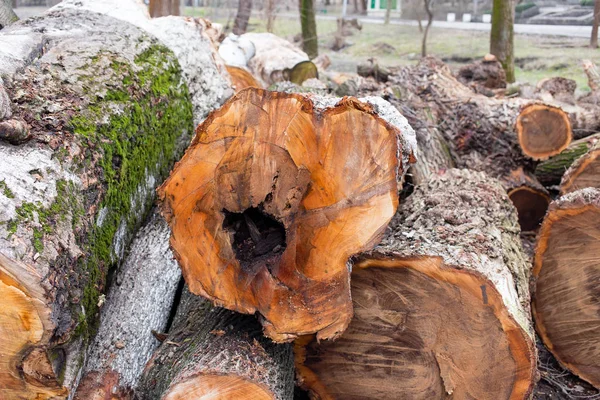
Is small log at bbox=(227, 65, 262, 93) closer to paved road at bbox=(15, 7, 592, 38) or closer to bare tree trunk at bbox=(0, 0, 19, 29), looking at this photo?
bare tree trunk at bbox=(0, 0, 19, 29)

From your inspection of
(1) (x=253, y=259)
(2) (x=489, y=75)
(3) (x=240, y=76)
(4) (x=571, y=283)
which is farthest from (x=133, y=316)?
(2) (x=489, y=75)

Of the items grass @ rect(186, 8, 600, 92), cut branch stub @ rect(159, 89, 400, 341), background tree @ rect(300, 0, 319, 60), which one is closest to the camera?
cut branch stub @ rect(159, 89, 400, 341)

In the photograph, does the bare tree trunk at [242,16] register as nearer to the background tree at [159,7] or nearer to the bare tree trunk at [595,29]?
the background tree at [159,7]

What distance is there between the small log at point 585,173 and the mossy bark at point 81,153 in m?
2.46

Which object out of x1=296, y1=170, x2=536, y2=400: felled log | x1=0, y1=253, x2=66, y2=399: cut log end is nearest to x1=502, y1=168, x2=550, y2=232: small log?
x1=296, y1=170, x2=536, y2=400: felled log

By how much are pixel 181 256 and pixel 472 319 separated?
44.9 inches

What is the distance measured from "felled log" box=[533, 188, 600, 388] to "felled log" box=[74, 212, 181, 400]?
73.3 inches

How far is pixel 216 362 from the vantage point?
1.90 meters

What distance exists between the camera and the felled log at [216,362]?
1.85 m

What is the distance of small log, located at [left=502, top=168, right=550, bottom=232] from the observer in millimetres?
4301

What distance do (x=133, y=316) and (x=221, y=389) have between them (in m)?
0.75

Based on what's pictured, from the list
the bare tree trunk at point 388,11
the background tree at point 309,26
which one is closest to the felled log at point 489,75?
the background tree at point 309,26

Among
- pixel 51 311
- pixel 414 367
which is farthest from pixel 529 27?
pixel 51 311

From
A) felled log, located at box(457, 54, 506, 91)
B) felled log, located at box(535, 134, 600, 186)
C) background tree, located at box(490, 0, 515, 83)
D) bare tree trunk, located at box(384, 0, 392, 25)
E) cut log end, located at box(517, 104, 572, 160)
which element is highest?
bare tree trunk, located at box(384, 0, 392, 25)
